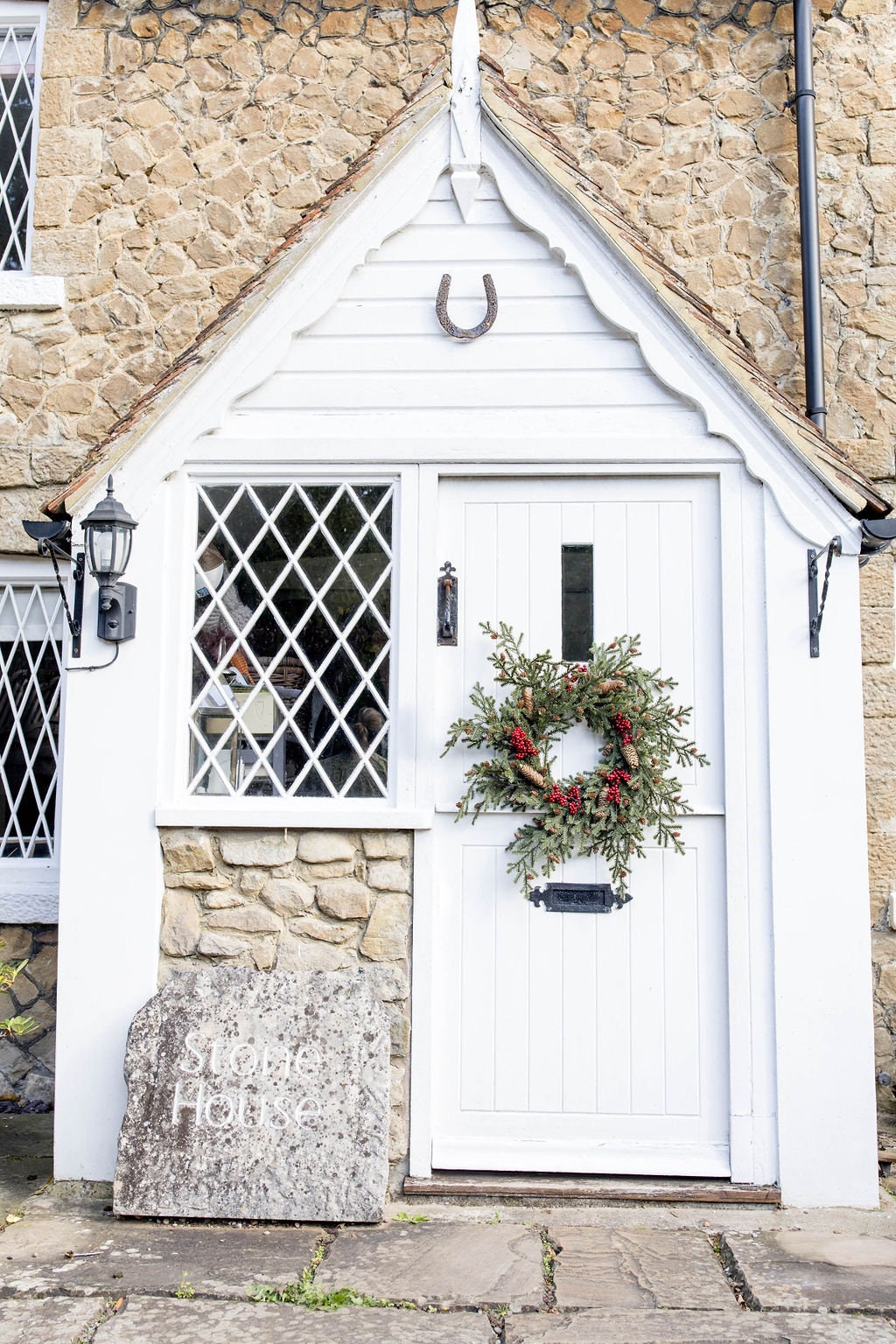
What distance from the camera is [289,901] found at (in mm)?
4117

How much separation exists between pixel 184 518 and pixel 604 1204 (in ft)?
10.1

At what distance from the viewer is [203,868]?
4.15 meters

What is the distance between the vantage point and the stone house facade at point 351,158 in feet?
18.0

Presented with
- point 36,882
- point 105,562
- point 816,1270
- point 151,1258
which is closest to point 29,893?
point 36,882

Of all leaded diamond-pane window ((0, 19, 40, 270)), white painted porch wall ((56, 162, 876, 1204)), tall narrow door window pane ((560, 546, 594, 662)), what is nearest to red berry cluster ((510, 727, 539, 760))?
tall narrow door window pane ((560, 546, 594, 662))

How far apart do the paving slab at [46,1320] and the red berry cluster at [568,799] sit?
2180 mm

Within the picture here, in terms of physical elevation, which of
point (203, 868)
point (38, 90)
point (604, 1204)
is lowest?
point (604, 1204)

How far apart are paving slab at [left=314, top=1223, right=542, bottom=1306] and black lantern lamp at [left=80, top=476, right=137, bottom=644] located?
7.70ft

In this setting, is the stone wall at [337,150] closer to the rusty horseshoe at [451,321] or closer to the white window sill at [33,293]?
the white window sill at [33,293]

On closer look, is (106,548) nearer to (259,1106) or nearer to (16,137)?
(259,1106)

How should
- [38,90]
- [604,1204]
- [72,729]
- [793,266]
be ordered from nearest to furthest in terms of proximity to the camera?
[604,1204]
[72,729]
[793,266]
[38,90]

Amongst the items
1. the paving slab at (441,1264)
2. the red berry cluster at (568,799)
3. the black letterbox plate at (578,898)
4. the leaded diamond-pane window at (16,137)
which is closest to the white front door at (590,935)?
the black letterbox plate at (578,898)

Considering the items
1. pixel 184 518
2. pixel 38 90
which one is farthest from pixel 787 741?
pixel 38 90

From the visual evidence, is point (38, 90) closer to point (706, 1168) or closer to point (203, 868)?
point (203, 868)
